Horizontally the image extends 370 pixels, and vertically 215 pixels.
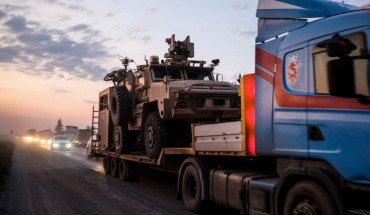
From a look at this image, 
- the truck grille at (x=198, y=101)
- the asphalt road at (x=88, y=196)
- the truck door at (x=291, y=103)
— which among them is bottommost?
the asphalt road at (x=88, y=196)

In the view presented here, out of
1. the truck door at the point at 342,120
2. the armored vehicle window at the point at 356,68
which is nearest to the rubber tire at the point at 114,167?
the truck door at the point at 342,120

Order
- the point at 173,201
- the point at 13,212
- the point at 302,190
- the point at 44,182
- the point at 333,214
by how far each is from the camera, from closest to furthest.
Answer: the point at 333,214 < the point at 302,190 < the point at 13,212 < the point at 173,201 < the point at 44,182

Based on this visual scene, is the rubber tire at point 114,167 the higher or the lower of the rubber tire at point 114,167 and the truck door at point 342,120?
the lower

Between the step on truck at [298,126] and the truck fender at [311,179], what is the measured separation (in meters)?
0.01

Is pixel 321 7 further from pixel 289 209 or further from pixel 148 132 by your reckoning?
pixel 148 132

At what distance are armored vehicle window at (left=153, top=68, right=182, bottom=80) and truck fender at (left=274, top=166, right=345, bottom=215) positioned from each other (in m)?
7.50

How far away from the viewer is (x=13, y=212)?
25.9 ft

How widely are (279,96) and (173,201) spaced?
16.1 ft

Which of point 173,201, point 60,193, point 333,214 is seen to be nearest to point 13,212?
point 60,193

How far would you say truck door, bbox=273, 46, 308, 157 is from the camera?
4.89m

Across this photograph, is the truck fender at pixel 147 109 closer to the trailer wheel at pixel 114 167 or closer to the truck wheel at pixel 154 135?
the truck wheel at pixel 154 135

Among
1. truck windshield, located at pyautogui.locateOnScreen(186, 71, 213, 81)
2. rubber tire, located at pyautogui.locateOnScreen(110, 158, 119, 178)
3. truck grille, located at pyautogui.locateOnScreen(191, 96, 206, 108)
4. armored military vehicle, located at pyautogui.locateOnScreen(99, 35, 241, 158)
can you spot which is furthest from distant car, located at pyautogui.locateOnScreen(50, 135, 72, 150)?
truck grille, located at pyautogui.locateOnScreen(191, 96, 206, 108)

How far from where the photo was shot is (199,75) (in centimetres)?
1278

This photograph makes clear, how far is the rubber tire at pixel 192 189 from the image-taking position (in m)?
A: 7.70
